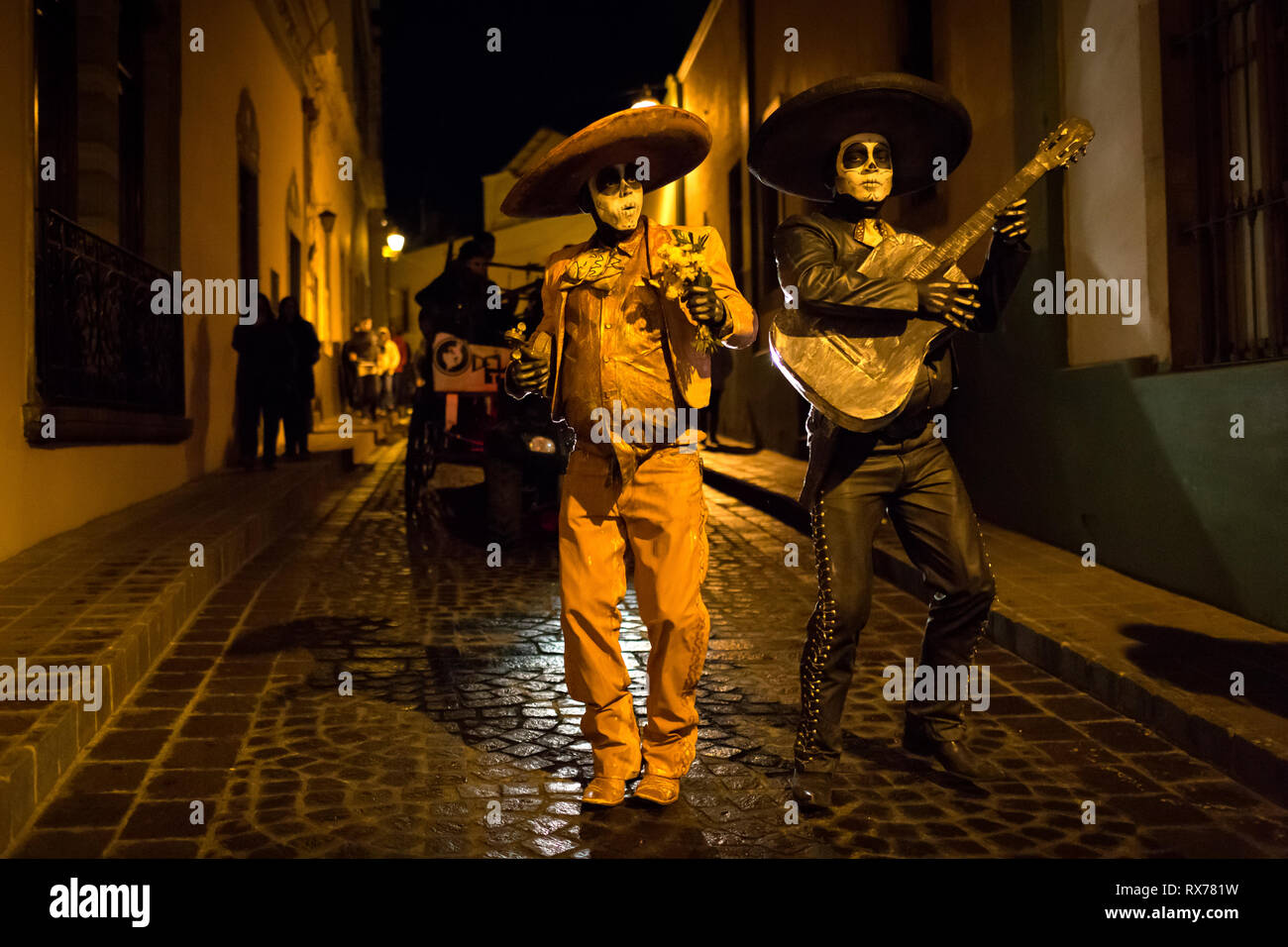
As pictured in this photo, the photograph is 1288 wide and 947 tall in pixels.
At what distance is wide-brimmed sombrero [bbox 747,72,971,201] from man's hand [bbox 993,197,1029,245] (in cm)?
41

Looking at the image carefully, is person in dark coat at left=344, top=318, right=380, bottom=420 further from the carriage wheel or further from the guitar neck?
the guitar neck

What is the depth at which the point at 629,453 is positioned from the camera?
3617 millimetres

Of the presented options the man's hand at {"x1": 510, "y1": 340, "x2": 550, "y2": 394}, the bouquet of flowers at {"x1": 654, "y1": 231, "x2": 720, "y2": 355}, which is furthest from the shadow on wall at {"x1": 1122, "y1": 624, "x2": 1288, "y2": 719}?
the man's hand at {"x1": 510, "y1": 340, "x2": 550, "y2": 394}

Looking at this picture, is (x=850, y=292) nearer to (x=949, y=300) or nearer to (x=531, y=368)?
(x=949, y=300)

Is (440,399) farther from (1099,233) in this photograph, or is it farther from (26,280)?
(1099,233)

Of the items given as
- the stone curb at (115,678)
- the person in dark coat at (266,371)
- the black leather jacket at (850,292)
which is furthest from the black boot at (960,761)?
the person in dark coat at (266,371)

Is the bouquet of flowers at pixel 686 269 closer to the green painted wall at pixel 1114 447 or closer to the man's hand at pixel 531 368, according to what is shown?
the man's hand at pixel 531 368

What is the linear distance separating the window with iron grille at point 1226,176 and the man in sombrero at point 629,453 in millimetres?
3478

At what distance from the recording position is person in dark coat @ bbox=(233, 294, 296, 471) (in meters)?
12.5

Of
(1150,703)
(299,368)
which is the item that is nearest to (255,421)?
(299,368)

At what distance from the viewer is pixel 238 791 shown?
380 centimetres

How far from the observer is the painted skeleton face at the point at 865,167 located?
3805 millimetres

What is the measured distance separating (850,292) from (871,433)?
426mm
